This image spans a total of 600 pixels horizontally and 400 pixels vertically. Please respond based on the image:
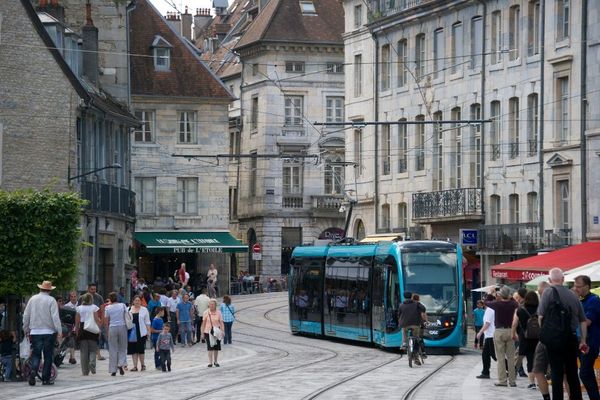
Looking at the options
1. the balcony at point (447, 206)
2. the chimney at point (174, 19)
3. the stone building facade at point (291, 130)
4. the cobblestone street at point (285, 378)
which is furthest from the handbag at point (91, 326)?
the chimney at point (174, 19)

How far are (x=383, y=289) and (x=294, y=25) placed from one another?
184 ft

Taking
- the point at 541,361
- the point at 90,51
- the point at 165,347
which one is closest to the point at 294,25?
the point at 90,51

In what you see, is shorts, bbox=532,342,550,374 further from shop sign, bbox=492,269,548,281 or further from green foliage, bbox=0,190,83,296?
shop sign, bbox=492,269,548,281

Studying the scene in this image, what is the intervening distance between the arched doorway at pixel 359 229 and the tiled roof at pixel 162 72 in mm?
10365

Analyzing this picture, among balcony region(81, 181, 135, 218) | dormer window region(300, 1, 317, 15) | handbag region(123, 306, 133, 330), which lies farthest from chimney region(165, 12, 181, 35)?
handbag region(123, 306, 133, 330)

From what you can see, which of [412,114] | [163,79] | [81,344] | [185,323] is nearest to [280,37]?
[163,79]

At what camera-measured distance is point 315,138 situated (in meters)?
98.5

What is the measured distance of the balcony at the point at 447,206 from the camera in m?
65.0

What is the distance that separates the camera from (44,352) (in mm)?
30594

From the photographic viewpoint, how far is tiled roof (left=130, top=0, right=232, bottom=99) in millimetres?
82438

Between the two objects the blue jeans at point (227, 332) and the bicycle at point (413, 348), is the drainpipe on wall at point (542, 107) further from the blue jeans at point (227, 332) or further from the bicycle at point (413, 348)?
the bicycle at point (413, 348)

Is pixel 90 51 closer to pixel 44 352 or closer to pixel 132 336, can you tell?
pixel 132 336

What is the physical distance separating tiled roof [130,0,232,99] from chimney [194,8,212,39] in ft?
109

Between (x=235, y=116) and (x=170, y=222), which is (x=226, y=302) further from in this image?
(x=235, y=116)
